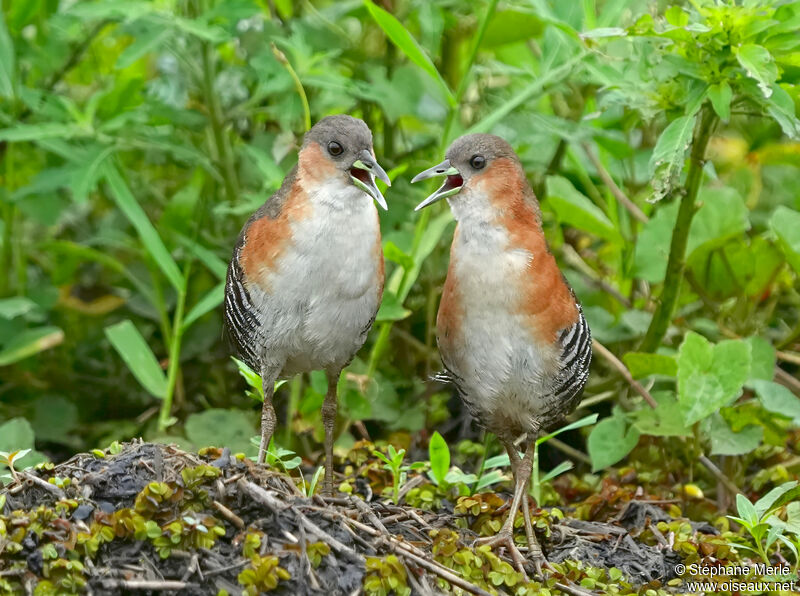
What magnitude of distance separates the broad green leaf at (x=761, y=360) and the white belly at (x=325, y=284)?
176 cm

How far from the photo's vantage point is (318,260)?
357 centimetres

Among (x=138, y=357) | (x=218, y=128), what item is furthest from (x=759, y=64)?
(x=138, y=357)

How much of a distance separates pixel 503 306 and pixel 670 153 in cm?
85

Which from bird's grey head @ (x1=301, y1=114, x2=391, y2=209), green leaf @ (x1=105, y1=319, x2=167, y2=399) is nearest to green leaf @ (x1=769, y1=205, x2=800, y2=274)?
bird's grey head @ (x1=301, y1=114, x2=391, y2=209)

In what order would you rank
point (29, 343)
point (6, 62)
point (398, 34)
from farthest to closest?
point (29, 343) < point (6, 62) < point (398, 34)

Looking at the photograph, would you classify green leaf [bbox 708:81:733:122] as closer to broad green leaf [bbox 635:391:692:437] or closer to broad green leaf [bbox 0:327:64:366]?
broad green leaf [bbox 635:391:692:437]

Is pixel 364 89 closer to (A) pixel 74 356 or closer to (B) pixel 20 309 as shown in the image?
(B) pixel 20 309

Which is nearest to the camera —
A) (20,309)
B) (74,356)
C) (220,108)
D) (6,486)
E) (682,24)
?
(6,486)

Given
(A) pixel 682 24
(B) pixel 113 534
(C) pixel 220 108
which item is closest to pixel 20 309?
(C) pixel 220 108

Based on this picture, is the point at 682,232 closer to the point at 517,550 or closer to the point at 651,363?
the point at 651,363

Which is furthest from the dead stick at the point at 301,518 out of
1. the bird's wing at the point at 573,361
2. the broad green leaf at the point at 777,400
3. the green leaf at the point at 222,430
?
the broad green leaf at the point at 777,400

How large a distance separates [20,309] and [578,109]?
2.80m

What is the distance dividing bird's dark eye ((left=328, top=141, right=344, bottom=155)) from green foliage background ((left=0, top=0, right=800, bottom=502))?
573 mm

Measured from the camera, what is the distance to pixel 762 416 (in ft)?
14.6
